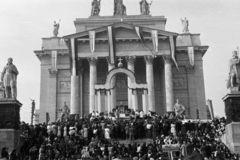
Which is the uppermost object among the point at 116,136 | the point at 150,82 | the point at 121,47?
the point at 121,47

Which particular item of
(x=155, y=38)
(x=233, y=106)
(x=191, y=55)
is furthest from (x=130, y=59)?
(x=233, y=106)

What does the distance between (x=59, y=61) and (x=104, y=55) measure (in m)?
7.34

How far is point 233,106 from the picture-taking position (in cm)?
2447

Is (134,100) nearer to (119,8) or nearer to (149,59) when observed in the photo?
(149,59)

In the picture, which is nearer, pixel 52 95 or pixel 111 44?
pixel 111 44

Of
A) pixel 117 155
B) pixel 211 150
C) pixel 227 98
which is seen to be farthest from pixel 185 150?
pixel 227 98

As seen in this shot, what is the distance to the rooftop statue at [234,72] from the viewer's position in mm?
25281

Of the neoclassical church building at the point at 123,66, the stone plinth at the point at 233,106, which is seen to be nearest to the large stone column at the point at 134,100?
the neoclassical church building at the point at 123,66

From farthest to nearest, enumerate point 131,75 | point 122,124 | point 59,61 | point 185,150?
point 59,61 < point 131,75 < point 122,124 < point 185,150

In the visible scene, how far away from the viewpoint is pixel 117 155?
22125 millimetres

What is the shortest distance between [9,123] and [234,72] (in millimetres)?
15355

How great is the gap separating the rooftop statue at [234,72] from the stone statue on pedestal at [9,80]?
1460 cm

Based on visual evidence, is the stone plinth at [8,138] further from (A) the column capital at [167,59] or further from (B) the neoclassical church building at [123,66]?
(A) the column capital at [167,59]

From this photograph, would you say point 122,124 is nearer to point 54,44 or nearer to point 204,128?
point 204,128
